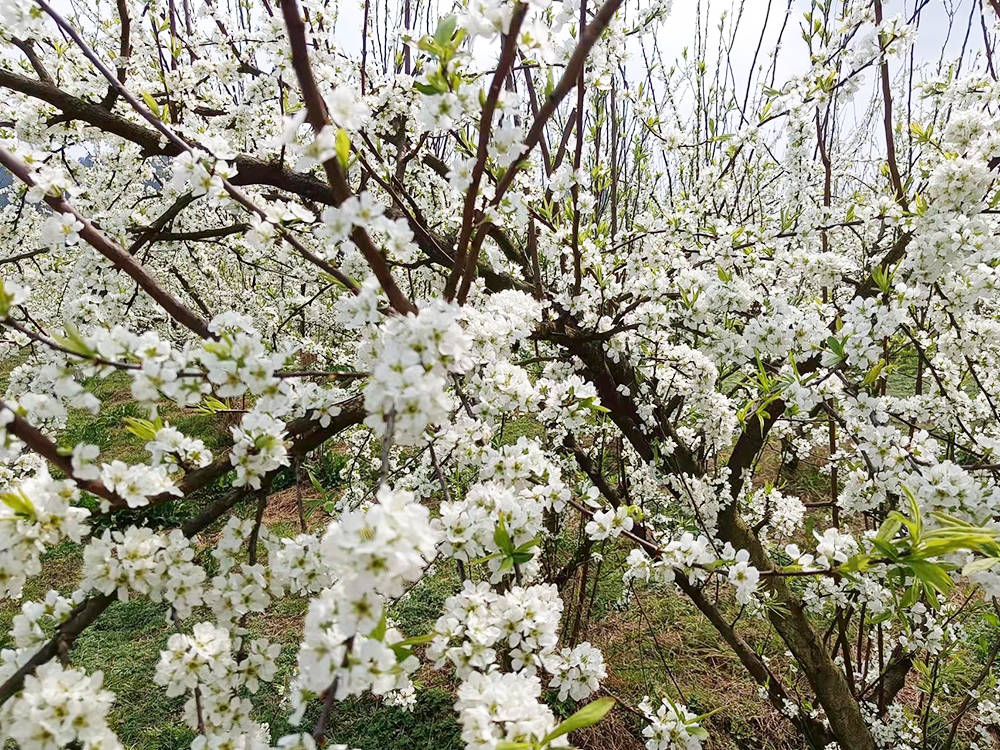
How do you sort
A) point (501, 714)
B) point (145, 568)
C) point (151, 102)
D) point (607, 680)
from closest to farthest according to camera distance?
point (501, 714)
point (145, 568)
point (151, 102)
point (607, 680)

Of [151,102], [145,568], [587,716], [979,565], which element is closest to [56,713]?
[145,568]

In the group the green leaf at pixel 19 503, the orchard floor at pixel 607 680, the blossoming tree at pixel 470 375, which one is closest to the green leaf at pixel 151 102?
the blossoming tree at pixel 470 375

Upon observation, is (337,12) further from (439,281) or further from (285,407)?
(285,407)

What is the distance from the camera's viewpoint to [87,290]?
108 inches

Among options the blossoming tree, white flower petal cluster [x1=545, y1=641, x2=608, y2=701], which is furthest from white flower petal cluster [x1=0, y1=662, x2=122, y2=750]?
white flower petal cluster [x1=545, y1=641, x2=608, y2=701]

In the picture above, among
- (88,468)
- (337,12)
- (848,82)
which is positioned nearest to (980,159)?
(848,82)

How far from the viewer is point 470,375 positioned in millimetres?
1916

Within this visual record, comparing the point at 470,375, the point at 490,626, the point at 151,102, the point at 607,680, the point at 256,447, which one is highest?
the point at 151,102

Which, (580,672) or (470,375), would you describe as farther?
(470,375)

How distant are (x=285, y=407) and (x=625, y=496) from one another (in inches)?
94.5

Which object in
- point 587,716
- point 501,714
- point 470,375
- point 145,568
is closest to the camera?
point 587,716

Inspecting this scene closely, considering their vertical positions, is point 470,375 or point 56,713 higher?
point 470,375

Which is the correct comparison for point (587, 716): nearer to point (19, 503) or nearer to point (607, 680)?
point (19, 503)

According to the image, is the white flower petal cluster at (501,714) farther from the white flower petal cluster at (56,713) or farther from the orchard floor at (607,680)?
the orchard floor at (607,680)
